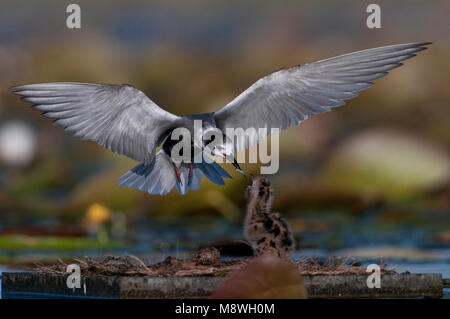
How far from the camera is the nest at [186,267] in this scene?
203 inches

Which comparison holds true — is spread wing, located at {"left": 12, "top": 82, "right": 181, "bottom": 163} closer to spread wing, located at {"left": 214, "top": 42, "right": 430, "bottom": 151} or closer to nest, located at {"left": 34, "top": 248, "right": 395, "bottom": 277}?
spread wing, located at {"left": 214, "top": 42, "right": 430, "bottom": 151}

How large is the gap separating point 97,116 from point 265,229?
156cm

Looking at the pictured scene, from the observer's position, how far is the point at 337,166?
16.8 metres

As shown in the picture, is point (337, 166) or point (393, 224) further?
point (337, 166)

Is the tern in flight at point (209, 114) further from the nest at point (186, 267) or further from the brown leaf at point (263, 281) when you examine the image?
the brown leaf at point (263, 281)

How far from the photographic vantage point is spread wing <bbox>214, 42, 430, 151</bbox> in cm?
595

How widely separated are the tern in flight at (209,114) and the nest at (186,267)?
734 mm
